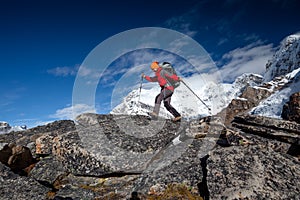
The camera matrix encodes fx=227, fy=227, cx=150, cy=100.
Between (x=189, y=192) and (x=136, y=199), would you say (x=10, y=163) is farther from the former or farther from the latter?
(x=189, y=192)

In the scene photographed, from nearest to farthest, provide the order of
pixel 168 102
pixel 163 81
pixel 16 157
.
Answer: pixel 16 157, pixel 163 81, pixel 168 102

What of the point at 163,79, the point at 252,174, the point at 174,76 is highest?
the point at 174,76

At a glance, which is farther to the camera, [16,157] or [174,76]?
[174,76]

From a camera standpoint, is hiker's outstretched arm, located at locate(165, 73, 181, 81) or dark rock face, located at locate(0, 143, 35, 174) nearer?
dark rock face, located at locate(0, 143, 35, 174)

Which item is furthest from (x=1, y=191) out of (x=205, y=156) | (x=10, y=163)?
(x=205, y=156)

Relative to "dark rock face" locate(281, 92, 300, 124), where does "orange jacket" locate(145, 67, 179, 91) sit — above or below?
above

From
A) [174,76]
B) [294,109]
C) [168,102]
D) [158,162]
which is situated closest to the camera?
[158,162]

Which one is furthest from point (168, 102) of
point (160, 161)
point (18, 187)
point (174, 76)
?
point (18, 187)

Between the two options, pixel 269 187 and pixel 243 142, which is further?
pixel 243 142

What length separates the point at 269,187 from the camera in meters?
5.41

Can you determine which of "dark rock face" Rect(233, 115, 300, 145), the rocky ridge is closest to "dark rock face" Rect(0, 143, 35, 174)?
the rocky ridge

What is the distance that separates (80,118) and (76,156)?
153 inches

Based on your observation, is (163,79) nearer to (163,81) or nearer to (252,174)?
(163,81)

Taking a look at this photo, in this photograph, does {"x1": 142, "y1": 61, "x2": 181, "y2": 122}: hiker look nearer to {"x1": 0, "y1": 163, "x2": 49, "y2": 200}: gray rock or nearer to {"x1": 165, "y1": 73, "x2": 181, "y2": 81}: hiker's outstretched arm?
{"x1": 165, "y1": 73, "x2": 181, "y2": 81}: hiker's outstretched arm
